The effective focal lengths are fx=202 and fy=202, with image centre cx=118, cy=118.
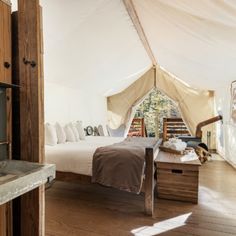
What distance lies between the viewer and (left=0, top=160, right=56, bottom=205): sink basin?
85cm

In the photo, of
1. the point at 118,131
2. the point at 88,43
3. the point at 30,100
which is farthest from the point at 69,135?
the point at 118,131

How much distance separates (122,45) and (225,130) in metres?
3.34

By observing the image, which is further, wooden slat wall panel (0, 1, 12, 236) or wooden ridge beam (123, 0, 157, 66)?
wooden ridge beam (123, 0, 157, 66)

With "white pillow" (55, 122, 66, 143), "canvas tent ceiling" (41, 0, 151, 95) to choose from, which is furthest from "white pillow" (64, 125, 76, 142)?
"canvas tent ceiling" (41, 0, 151, 95)

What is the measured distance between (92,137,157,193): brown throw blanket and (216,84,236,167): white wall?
2898 mm

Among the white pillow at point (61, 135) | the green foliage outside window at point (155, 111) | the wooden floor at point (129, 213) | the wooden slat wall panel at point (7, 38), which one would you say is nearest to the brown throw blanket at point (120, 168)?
the wooden floor at point (129, 213)

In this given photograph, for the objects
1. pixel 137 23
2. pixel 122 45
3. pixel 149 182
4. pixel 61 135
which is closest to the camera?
pixel 149 182

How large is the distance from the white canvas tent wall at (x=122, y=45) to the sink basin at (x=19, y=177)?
1678 mm

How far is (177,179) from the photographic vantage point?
2658mm

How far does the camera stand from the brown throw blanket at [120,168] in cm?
237

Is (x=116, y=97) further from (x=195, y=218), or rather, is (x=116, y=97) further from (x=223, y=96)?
(x=195, y=218)

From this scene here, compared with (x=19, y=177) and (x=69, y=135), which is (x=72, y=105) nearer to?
(x=69, y=135)

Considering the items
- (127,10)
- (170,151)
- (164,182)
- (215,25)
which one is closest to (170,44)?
(127,10)

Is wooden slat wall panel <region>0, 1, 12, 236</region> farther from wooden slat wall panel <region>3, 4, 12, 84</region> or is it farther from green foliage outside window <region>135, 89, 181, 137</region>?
green foliage outside window <region>135, 89, 181, 137</region>
